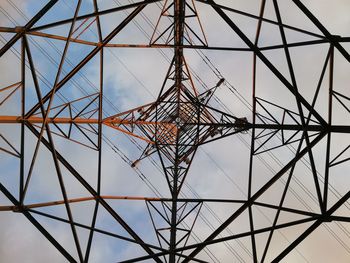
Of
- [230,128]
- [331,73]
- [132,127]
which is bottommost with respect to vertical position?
[331,73]

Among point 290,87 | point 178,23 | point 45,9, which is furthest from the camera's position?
point 178,23

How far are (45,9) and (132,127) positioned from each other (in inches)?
306

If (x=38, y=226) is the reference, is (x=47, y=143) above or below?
above

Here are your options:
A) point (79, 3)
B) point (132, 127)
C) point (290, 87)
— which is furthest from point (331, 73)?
point (132, 127)

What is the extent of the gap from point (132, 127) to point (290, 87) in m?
8.04

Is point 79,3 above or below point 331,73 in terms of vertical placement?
above

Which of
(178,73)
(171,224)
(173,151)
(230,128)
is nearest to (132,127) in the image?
(173,151)

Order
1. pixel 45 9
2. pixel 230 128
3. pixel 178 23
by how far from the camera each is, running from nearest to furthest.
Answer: pixel 45 9 → pixel 178 23 → pixel 230 128

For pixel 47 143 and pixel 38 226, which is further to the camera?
pixel 47 143

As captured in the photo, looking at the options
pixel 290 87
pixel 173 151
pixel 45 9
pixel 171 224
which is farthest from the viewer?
pixel 173 151

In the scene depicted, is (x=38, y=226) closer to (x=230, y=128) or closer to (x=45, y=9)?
(x=45, y=9)

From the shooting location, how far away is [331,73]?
25.0 ft

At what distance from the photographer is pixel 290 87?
26.6 ft

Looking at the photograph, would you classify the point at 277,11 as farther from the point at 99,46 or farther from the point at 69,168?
the point at 69,168
